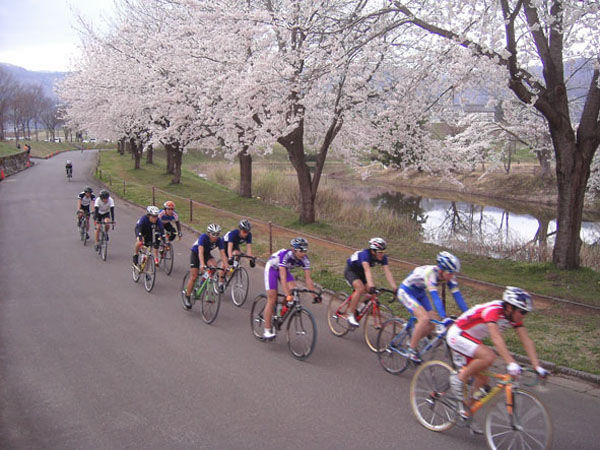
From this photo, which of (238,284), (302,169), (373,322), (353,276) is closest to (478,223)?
(302,169)

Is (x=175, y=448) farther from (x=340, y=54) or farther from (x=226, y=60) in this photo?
(x=226, y=60)

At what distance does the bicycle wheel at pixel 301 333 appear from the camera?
7.41 metres

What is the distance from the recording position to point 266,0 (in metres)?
17.5

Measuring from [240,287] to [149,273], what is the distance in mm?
2301

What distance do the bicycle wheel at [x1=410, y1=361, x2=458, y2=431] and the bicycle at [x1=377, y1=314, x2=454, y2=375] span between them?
680 mm

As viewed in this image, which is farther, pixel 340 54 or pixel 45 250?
pixel 45 250

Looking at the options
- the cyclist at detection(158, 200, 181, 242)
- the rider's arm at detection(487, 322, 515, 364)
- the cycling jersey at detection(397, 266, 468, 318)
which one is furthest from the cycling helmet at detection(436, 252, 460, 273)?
the cyclist at detection(158, 200, 181, 242)

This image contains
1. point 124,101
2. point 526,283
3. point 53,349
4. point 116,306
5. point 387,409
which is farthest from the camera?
point 124,101

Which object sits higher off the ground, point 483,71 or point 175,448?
point 483,71

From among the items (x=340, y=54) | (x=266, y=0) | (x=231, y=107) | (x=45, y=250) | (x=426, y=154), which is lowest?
(x=45, y=250)

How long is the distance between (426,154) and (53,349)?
15.6 metres

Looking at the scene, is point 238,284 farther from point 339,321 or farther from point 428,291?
point 428,291

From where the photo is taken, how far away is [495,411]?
16.1 feet

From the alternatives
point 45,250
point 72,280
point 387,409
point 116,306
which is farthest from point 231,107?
point 387,409
